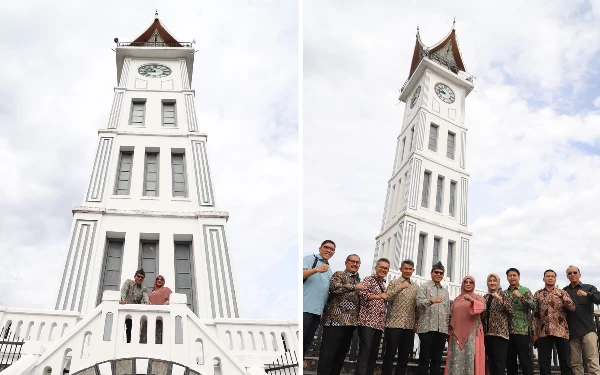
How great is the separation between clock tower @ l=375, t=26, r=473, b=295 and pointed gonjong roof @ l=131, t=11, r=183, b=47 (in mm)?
11231

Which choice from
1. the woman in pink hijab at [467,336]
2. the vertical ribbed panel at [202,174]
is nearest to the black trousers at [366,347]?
the woman in pink hijab at [467,336]

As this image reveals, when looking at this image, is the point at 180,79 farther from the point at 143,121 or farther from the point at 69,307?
the point at 69,307

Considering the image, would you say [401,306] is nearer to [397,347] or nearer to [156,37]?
[397,347]

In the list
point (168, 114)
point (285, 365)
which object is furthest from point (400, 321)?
point (168, 114)

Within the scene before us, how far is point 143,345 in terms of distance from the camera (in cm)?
856

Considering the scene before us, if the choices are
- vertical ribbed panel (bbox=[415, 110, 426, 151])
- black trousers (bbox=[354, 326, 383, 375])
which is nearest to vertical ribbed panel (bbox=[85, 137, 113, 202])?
black trousers (bbox=[354, 326, 383, 375])

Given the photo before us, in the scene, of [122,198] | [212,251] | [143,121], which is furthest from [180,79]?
[212,251]

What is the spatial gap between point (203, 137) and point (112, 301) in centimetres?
819

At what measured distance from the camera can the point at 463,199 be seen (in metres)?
27.4

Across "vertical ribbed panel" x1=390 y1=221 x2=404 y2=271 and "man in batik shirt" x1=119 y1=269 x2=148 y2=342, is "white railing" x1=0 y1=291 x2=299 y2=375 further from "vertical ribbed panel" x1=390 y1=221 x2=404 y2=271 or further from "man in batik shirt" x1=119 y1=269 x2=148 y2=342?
"vertical ribbed panel" x1=390 y1=221 x2=404 y2=271

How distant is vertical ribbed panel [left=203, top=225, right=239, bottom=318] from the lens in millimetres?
12953

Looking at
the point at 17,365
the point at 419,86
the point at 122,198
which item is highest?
the point at 419,86

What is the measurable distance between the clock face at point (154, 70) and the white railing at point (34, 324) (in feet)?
32.0

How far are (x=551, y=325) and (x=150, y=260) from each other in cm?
895
